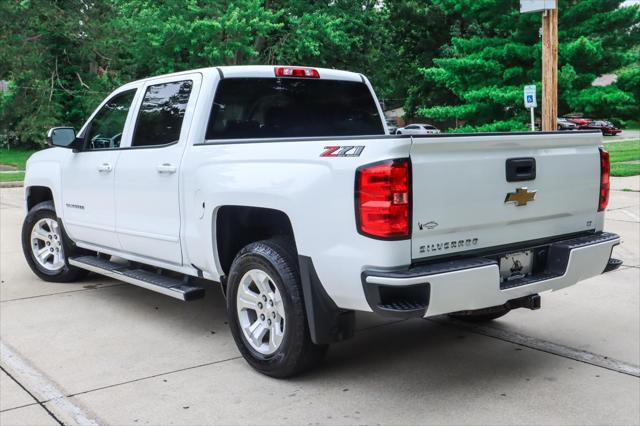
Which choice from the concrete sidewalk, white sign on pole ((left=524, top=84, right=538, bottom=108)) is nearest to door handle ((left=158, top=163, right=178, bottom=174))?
the concrete sidewalk

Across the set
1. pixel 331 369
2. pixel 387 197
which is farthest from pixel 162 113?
pixel 387 197

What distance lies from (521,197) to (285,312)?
5.16 ft

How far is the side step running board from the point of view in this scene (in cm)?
501

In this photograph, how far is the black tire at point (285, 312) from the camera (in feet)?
13.6

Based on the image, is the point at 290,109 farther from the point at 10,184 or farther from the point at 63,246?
the point at 10,184

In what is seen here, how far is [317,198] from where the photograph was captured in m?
3.92

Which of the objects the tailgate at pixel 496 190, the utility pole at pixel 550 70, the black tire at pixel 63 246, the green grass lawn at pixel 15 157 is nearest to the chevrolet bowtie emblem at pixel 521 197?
the tailgate at pixel 496 190

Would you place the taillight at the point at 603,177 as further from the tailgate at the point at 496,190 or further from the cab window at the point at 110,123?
the cab window at the point at 110,123

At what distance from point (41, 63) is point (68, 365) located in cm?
3256

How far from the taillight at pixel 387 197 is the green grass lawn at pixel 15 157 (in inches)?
1069

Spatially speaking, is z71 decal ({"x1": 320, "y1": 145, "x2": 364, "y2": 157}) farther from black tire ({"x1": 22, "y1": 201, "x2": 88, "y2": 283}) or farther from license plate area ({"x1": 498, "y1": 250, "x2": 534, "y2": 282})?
black tire ({"x1": 22, "y1": 201, "x2": 88, "y2": 283})

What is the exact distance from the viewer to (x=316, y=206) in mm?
3936

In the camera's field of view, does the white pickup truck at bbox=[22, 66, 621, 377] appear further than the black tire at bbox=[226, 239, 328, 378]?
No

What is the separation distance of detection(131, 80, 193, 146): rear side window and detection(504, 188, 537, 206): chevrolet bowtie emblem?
8.27ft
